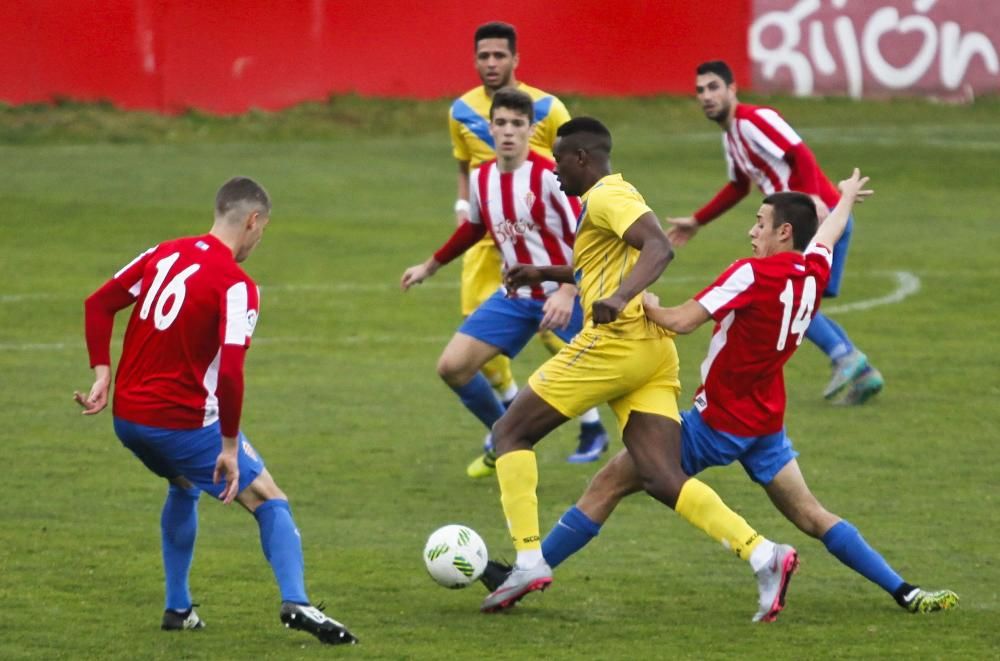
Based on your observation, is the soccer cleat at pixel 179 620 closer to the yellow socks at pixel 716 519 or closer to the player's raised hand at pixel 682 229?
the yellow socks at pixel 716 519

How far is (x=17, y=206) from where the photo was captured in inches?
872

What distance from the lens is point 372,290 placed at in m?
17.5

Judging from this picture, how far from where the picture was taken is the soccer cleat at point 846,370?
12141 mm

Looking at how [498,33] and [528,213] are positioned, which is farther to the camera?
[498,33]

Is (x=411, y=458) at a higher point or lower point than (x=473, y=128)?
lower

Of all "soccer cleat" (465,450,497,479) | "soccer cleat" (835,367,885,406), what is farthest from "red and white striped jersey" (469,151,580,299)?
"soccer cleat" (835,367,885,406)

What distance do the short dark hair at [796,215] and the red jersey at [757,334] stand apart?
71mm

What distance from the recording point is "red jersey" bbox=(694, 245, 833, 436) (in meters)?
7.32

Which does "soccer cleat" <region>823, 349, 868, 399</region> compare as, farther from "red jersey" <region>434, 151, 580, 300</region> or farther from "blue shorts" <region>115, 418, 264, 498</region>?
"blue shorts" <region>115, 418, 264, 498</region>

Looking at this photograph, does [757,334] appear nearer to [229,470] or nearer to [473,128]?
[229,470]

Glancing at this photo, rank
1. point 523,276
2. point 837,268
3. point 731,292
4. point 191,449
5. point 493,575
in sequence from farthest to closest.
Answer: point 837,268
point 523,276
point 493,575
point 731,292
point 191,449

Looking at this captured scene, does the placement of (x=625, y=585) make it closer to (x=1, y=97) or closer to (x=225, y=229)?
(x=225, y=229)

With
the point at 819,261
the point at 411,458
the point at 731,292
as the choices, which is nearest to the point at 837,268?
the point at 411,458

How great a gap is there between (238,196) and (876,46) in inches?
1003
